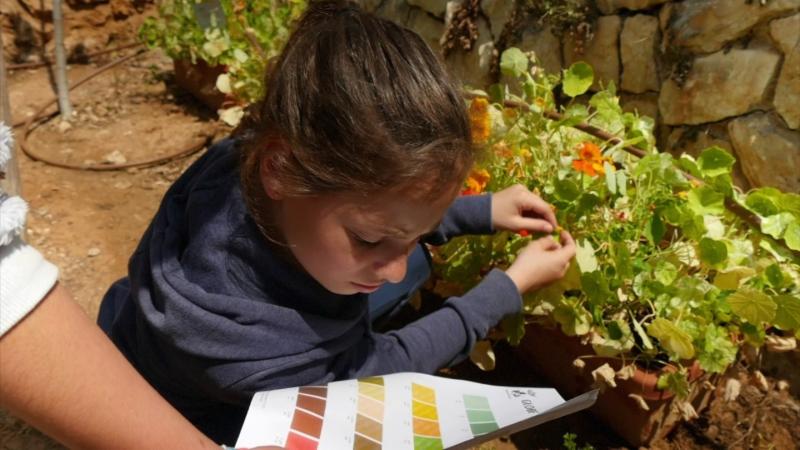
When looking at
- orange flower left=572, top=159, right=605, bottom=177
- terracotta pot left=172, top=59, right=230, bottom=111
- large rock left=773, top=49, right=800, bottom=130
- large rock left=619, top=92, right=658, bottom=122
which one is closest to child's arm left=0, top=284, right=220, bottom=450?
orange flower left=572, top=159, right=605, bottom=177

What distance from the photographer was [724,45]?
1.89 meters

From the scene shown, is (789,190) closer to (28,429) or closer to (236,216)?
(236,216)

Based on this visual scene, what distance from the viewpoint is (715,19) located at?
1.88 meters

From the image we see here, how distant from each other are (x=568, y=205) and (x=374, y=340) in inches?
20.2

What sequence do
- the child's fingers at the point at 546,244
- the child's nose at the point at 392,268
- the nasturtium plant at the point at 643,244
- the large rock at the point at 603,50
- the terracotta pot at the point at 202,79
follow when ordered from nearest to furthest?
1. the child's nose at the point at 392,268
2. the nasturtium plant at the point at 643,244
3. the child's fingers at the point at 546,244
4. the large rock at the point at 603,50
5. the terracotta pot at the point at 202,79

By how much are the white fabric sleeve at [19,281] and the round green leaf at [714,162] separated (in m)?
1.28

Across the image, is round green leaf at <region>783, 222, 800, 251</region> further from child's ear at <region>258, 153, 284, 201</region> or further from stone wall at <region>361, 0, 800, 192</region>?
child's ear at <region>258, 153, 284, 201</region>

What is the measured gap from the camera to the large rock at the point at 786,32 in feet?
5.67

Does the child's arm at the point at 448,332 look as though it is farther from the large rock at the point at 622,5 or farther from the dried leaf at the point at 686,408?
the large rock at the point at 622,5

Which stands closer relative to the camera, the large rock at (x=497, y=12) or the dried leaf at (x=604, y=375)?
the dried leaf at (x=604, y=375)

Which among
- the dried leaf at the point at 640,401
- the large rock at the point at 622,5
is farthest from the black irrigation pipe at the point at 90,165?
the dried leaf at the point at 640,401

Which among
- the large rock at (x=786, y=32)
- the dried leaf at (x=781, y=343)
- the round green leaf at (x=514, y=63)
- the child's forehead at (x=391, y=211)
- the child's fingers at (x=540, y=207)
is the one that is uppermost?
the large rock at (x=786, y=32)

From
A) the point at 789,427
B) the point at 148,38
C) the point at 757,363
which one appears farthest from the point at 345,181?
the point at 148,38

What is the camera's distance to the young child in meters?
0.96
